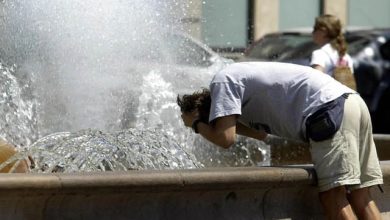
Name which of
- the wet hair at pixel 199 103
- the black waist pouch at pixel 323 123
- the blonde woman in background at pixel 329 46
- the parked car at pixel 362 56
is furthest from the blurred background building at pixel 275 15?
the black waist pouch at pixel 323 123

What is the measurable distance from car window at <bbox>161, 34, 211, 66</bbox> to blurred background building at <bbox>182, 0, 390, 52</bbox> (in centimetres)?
583

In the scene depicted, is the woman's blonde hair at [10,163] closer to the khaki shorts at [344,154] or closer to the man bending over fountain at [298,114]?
the man bending over fountain at [298,114]

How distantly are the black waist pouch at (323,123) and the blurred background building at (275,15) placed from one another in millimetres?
11845

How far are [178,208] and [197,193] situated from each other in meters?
0.10

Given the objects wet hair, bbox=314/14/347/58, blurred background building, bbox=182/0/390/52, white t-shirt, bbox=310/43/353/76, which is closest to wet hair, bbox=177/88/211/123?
white t-shirt, bbox=310/43/353/76

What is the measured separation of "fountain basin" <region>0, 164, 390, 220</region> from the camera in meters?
4.84

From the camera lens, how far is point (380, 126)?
15398mm

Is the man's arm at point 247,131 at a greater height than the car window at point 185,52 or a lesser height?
greater

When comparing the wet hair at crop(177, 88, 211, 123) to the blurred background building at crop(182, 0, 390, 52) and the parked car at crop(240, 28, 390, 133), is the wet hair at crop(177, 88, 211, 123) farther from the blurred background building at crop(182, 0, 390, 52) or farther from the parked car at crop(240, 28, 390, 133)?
the blurred background building at crop(182, 0, 390, 52)

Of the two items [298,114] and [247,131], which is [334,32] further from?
[298,114]

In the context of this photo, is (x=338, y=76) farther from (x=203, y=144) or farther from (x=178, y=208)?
(x=178, y=208)

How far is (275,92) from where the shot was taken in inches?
224

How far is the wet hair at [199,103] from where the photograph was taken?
227 inches

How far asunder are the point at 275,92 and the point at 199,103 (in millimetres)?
331
